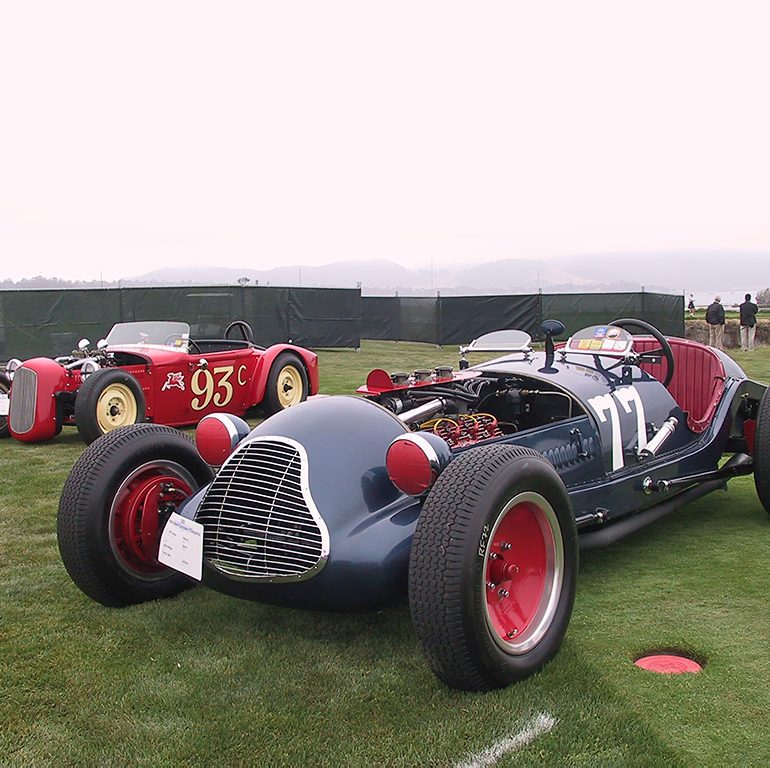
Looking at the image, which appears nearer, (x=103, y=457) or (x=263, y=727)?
(x=263, y=727)

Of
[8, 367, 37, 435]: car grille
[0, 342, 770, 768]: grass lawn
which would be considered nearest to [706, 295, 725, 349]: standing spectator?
[8, 367, 37, 435]: car grille

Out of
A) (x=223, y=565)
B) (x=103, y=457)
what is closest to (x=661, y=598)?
(x=223, y=565)

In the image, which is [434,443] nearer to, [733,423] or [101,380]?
[733,423]

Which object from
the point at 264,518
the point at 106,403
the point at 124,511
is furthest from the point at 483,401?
the point at 106,403

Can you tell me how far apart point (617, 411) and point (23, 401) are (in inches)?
239

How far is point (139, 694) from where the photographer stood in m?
3.01

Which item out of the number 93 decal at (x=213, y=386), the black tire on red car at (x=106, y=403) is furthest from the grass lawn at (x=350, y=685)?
the number 93 decal at (x=213, y=386)

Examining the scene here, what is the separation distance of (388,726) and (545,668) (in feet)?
2.26

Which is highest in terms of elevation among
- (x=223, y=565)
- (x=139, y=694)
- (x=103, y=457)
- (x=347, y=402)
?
(x=347, y=402)

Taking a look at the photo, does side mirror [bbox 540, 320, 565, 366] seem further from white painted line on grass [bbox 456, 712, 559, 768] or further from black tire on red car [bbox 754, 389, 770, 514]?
white painted line on grass [bbox 456, 712, 559, 768]

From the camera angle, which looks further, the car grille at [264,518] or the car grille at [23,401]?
the car grille at [23,401]

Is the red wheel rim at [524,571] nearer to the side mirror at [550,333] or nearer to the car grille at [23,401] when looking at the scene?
the side mirror at [550,333]

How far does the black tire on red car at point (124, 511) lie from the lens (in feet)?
11.7

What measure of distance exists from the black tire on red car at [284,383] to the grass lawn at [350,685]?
5.45 m
